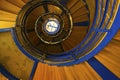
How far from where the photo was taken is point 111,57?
4.40 meters

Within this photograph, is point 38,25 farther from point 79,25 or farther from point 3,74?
point 3,74

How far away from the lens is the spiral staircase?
4352 millimetres

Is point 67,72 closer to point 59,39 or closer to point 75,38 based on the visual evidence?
point 75,38

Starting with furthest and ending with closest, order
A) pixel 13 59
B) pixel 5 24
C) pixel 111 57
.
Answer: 1. pixel 13 59
2. pixel 5 24
3. pixel 111 57

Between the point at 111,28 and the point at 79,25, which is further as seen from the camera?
the point at 79,25

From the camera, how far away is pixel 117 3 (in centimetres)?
344

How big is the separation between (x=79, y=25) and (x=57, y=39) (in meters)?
1.46

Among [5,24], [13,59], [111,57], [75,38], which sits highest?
[5,24]

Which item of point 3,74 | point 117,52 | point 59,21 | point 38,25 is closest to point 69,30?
point 59,21

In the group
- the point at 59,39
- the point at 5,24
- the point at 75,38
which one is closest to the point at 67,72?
the point at 5,24

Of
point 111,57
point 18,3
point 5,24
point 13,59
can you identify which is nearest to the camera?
point 111,57

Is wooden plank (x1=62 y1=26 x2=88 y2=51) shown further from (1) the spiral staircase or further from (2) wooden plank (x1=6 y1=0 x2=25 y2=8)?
(2) wooden plank (x1=6 y1=0 x2=25 y2=8)

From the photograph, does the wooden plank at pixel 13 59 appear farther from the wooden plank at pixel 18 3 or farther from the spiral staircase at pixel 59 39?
the wooden plank at pixel 18 3

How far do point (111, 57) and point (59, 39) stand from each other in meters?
5.03
